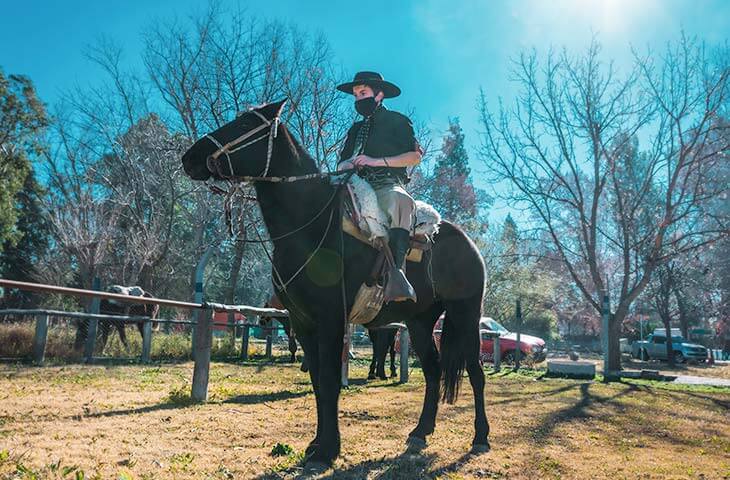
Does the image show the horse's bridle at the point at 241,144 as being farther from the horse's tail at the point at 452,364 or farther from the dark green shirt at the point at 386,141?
the horse's tail at the point at 452,364

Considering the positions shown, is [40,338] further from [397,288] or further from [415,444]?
[397,288]

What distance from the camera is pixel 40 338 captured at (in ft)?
35.5

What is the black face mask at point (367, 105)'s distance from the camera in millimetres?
4543

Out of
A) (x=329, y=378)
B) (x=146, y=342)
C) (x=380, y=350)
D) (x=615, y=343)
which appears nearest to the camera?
(x=329, y=378)

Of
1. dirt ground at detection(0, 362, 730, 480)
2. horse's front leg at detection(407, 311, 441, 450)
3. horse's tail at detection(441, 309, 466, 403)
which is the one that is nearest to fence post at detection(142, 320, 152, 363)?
dirt ground at detection(0, 362, 730, 480)

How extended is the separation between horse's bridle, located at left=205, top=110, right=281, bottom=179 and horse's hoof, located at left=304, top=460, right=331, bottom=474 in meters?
2.10

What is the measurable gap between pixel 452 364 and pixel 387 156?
2.09m

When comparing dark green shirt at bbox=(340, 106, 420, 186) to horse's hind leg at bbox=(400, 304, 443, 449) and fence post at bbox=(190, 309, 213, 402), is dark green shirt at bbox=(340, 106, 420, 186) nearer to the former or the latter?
horse's hind leg at bbox=(400, 304, 443, 449)

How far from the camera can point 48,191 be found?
24.2 m

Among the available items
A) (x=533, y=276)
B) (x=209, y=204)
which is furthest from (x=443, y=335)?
(x=533, y=276)

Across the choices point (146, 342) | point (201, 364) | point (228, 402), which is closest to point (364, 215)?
point (201, 364)

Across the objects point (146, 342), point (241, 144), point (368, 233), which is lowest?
point (146, 342)

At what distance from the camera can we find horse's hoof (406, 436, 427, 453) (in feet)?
14.1

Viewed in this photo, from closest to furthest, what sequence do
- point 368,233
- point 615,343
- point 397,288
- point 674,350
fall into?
point 397,288 < point 368,233 < point 615,343 < point 674,350
